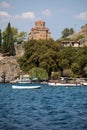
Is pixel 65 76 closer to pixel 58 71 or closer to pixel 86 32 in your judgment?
pixel 58 71

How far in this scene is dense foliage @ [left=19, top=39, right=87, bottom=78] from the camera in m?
77.9

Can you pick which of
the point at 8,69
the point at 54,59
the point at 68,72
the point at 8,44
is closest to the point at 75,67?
the point at 68,72

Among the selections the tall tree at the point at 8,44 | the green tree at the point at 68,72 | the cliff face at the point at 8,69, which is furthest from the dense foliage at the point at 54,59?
the tall tree at the point at 8,44

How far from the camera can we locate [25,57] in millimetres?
80812

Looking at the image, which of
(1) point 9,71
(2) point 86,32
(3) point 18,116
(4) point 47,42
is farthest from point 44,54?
(3) point 18,116

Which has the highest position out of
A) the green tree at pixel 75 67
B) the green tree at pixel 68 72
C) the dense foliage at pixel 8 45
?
the dense foliage at pixel 8 45

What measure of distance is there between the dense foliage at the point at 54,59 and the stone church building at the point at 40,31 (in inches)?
981

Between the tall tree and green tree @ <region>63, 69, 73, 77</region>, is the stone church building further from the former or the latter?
green tree @ <region>63, 69, 73, 77</region>

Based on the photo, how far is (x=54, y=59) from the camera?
260 ft

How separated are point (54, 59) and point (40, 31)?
1132 inches

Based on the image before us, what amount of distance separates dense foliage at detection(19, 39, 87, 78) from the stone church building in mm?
24922

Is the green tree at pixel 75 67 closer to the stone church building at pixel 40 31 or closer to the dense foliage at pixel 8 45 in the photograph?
the dense foliage at pixel 8 45

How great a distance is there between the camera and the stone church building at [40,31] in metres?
107

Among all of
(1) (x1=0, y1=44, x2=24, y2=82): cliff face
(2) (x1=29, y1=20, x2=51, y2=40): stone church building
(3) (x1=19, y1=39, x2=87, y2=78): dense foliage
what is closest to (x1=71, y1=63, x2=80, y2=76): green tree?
(3) (x1=19, y1=39, x2=87, y2=78): dense foliage
